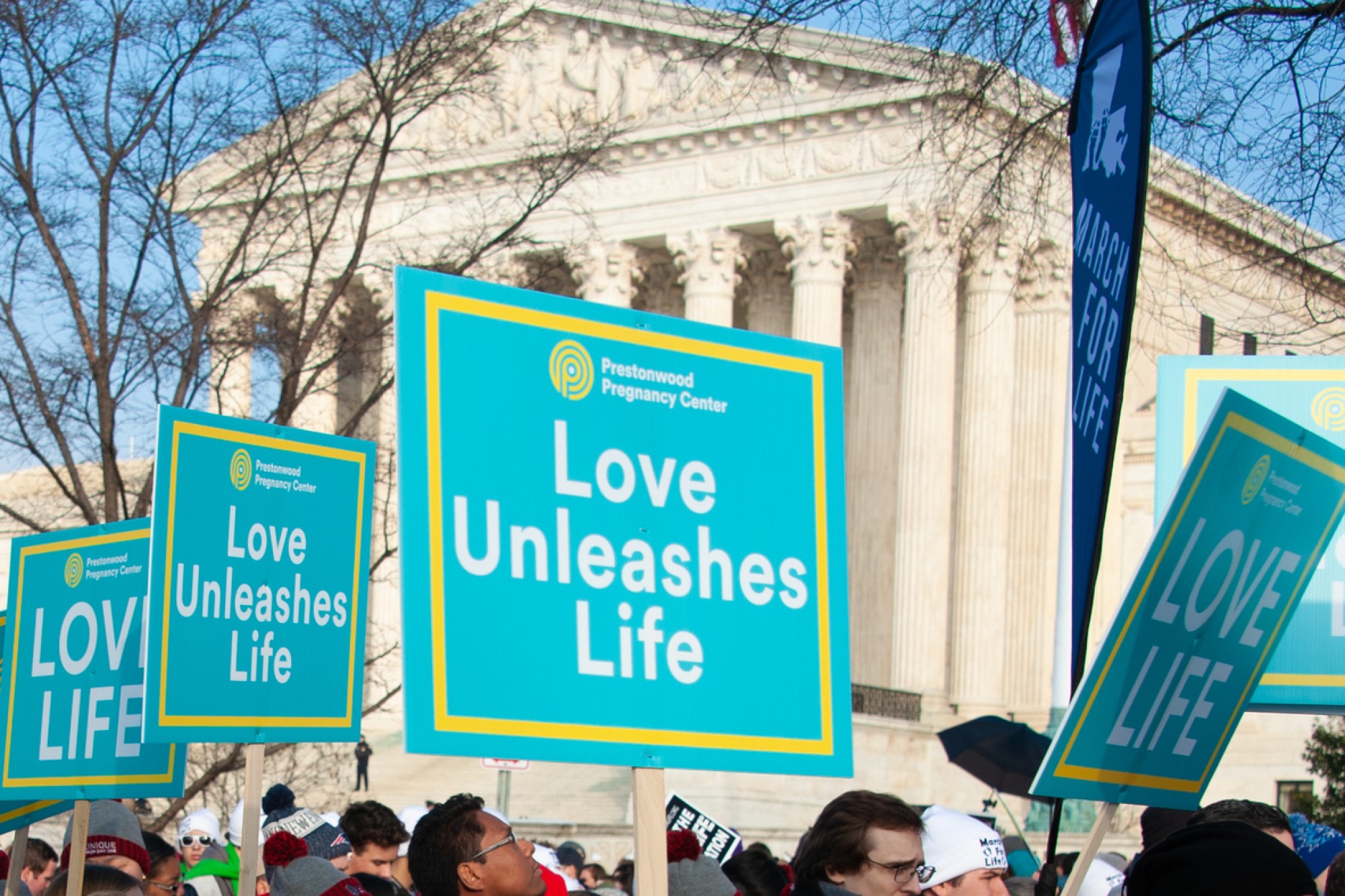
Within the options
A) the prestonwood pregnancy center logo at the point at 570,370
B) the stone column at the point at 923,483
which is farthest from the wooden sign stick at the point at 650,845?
the stone column at the point at 923,483

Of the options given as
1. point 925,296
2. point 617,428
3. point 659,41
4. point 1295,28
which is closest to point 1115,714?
point 617,428

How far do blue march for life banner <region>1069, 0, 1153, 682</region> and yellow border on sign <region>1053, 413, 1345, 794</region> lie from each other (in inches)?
9.2

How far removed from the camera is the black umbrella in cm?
1628

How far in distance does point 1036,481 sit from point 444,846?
37.6m

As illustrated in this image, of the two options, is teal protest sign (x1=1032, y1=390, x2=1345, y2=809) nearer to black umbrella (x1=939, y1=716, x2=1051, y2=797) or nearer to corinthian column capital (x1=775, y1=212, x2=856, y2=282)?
black umbrella (x1=939, y1=716, x2=1051, y2=797)

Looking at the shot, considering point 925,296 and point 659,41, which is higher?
point 659,41

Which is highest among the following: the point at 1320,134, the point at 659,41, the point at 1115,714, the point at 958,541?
the point at 659,41

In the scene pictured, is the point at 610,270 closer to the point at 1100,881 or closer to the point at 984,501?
the point at 984,501

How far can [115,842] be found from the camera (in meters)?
8.29

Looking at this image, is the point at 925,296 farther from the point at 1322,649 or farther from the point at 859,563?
the point at 1322,649

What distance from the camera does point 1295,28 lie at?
920 centimetres

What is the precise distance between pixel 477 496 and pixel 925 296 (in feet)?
125

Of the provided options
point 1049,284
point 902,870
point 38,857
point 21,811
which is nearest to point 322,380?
point 1049,284

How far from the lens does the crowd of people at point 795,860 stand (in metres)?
3.73
